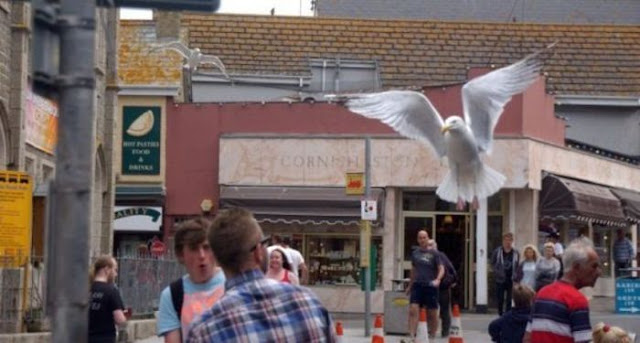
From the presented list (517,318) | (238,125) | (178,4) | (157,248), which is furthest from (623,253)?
(178,4)

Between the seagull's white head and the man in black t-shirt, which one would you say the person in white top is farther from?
the man in black t-shirt

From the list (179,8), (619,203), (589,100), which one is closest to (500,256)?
(619,203)

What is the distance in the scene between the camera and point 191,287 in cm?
779

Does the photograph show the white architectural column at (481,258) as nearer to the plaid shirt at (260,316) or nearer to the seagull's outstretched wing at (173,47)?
the seagull's outstretched wing at (173,47)

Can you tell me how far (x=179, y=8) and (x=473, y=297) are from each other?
27.1 metres

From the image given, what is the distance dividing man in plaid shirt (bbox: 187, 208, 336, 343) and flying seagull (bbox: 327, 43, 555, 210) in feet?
36.4

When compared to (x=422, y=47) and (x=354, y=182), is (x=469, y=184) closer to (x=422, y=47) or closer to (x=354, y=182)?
(x=354, y=182)

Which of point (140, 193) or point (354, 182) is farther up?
point (140, 193)

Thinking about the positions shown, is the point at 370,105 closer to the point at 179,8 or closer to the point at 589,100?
the point at 179,8

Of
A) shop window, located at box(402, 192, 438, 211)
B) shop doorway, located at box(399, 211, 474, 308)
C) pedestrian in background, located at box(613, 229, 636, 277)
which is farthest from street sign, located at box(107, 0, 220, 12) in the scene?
pedestrian in background, located at box(613, 229, 636, 277)

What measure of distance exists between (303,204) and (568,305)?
2499cm

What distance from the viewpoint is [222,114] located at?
115 ft

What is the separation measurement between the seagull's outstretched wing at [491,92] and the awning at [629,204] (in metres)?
18.7

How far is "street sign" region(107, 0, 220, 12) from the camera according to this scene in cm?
639
